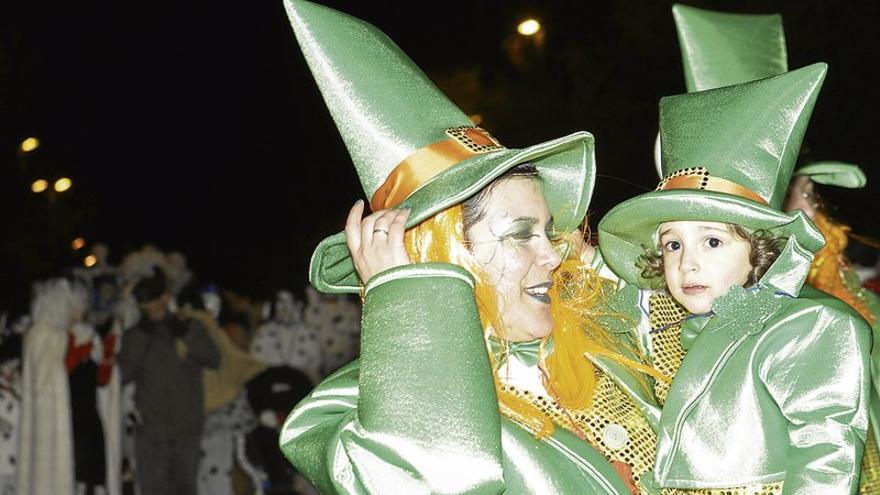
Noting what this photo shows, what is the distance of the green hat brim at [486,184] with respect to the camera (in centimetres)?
275

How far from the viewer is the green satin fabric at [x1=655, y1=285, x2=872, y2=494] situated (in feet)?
9.16

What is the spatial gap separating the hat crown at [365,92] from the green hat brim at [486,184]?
0.55 ft

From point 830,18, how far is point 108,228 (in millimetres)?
19514

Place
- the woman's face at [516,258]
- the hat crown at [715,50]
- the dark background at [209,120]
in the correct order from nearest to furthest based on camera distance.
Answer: the woman's face at [516,258]
the hat crown at [715,50]
the dark background at [209,120]

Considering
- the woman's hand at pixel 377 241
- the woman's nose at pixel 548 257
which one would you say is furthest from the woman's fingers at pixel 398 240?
the woman's nose at pixel 548 257

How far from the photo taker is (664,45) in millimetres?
13859

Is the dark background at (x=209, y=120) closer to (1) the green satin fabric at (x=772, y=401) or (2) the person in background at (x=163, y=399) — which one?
(2) the person in background at (x=163, y=399)

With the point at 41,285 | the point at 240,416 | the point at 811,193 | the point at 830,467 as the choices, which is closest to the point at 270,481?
the point at 240,416

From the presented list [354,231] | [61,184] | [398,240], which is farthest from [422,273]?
[61,184]

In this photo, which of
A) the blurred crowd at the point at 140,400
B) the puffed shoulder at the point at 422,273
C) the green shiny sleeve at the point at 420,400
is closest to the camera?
the green shiny sleeve at the point at 420,400

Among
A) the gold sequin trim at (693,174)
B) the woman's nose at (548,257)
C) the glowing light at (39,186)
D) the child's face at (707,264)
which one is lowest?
the glowing light at (39,186)

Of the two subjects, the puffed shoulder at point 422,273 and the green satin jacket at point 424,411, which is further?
the puffed shoulder at point 422,273

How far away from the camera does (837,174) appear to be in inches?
188

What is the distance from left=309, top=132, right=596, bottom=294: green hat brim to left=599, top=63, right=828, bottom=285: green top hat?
156 mm
